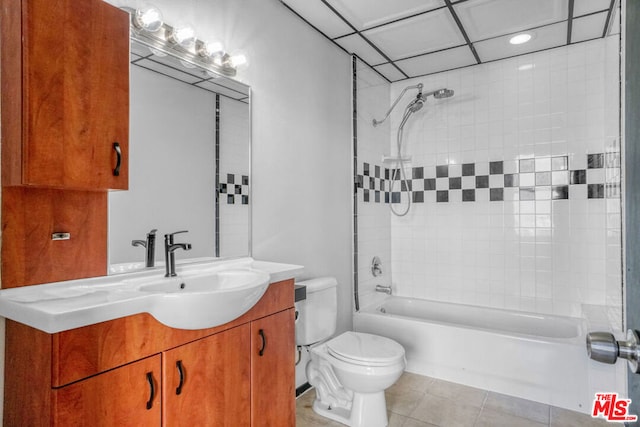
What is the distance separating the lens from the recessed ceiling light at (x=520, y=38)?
2.61 meters

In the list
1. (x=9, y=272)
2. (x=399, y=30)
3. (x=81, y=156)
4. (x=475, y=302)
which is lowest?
(x=475, y=302)

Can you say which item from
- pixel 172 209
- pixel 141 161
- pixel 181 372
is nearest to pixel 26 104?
pixel 141 161

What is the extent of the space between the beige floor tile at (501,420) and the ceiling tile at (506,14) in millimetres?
2424

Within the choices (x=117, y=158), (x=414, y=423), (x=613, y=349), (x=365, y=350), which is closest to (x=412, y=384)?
(x=414, y=423)

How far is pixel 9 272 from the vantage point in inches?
45.2

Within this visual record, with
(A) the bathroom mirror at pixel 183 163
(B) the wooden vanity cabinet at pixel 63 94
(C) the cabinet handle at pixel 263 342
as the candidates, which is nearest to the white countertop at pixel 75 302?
(A) the bathroom mirror at pixel 183 163

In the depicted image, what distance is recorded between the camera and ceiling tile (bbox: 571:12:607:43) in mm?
2379

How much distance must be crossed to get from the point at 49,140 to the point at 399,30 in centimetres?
222

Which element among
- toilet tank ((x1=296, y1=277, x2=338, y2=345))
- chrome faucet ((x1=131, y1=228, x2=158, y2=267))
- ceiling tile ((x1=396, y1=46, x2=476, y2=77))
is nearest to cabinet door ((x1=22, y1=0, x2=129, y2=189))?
chrome faucet ((x1=131, y1=228, x2=158, y2=267))

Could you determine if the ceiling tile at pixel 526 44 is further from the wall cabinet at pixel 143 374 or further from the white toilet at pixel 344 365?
the wall cabinet at pixel 143 374

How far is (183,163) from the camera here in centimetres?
169

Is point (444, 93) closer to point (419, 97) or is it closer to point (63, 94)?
point (419, 97)

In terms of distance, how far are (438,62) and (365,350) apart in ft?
7.81

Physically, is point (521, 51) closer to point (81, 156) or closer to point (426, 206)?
point (426, 206)
